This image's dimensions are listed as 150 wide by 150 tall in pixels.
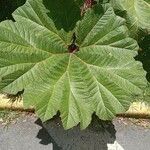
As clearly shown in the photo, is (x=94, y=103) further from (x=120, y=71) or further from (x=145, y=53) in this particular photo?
(x=145, y=53)

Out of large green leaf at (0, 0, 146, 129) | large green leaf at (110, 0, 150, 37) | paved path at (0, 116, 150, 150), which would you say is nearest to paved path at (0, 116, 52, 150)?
paved path at (0, 116, 150, 150)

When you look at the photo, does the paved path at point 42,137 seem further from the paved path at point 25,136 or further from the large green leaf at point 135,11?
the large green leaf at point 135,11

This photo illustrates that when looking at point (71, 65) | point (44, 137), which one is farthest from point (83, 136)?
point (71, 65)

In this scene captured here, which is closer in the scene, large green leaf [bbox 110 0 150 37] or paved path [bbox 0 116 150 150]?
large green leaf [bbox 110 0 150 37]

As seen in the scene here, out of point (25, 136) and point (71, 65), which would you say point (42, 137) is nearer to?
point (25, 136)

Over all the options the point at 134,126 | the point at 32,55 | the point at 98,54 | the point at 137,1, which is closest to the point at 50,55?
the point at 32,55

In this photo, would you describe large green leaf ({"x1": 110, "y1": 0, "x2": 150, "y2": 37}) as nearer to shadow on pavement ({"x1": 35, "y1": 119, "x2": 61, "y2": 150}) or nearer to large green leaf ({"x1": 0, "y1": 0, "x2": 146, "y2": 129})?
large green leaf ({"x1": 0, "y1": 0, "x2": 146, "y2": 129})

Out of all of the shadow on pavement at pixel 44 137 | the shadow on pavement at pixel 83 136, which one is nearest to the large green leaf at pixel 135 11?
the shadow on pavement at pixel 83 136
